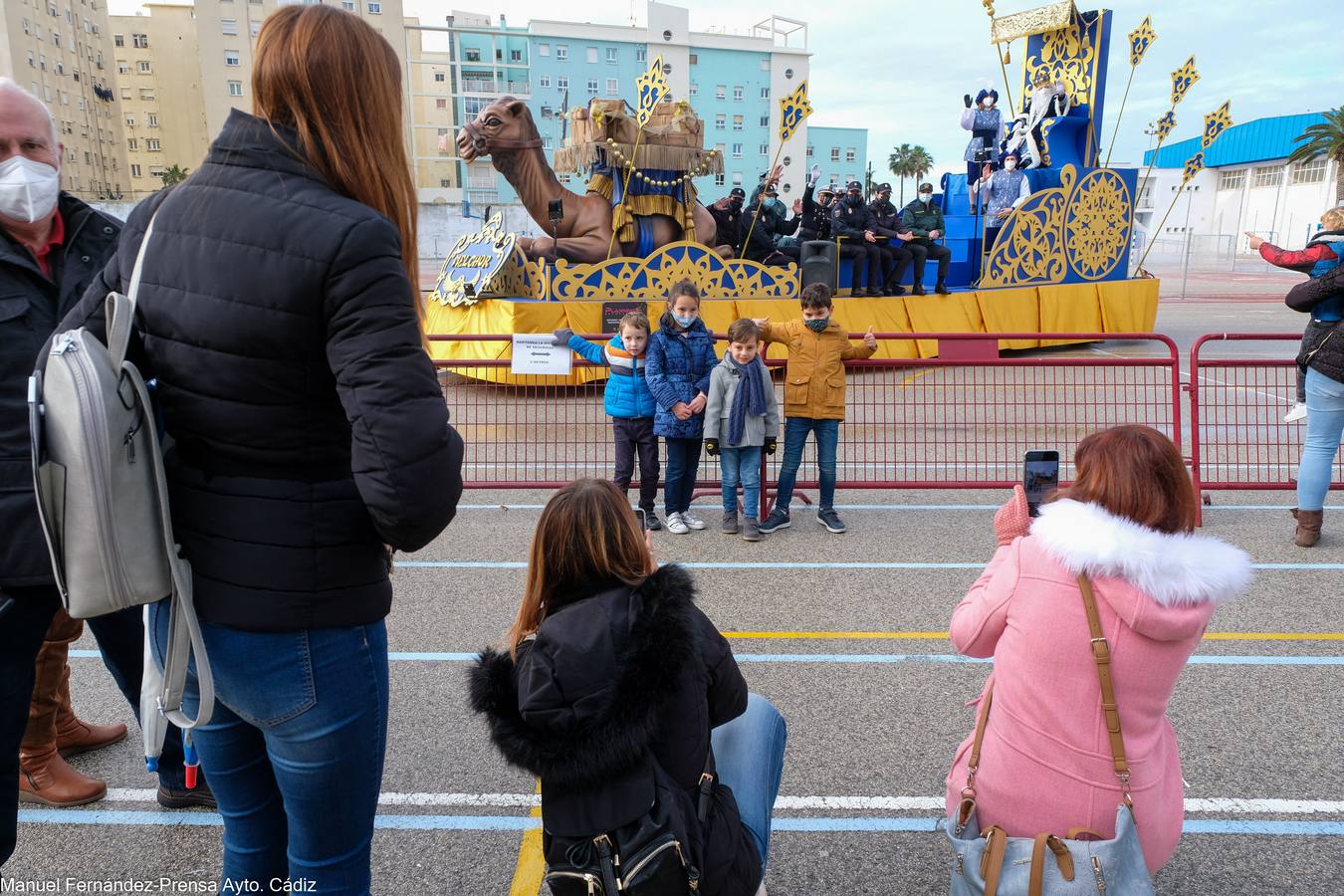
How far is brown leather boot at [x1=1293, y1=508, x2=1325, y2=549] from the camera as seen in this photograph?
5902 millimetres

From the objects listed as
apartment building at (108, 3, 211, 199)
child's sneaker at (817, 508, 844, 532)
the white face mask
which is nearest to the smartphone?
the white face mask

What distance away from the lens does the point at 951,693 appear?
13.1ft

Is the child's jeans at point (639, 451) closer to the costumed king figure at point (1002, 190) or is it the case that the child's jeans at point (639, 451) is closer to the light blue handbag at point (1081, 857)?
the light blue handbag at point (1081, 857)

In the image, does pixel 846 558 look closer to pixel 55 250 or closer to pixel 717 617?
pixel 717 617

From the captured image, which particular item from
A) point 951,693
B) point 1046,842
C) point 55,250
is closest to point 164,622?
point 55,250

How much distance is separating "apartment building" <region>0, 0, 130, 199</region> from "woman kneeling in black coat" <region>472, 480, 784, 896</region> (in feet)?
279

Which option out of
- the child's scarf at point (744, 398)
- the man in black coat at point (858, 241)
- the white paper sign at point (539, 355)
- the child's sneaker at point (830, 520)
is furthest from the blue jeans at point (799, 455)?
the man in black coat at point (858, 241)

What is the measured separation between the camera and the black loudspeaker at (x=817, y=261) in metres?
13.3

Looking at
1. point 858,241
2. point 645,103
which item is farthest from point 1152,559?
point 858,241

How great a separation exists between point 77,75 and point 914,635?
97.6m

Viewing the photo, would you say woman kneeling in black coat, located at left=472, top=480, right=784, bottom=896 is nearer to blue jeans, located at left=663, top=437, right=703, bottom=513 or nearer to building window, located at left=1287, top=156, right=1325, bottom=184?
blue jeans, located at left=663, top=437, right=703, bottom=513

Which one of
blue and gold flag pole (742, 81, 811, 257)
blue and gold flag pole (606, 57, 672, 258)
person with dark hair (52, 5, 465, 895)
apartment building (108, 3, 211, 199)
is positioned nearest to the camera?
person with dark hair (52, 5, 465, 895)

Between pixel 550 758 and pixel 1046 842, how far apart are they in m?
1.17

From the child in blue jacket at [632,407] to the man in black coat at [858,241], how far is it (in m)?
8.38
